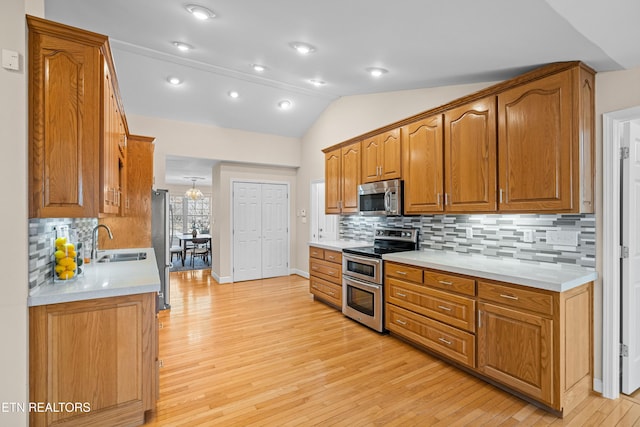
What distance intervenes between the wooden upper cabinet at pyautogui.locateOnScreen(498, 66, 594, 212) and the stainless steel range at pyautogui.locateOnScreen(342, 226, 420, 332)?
1.38 metres

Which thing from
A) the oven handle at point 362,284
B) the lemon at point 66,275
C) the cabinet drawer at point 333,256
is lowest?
the oven handle at point 362,284

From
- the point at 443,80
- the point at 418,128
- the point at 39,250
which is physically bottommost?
the point at 39,250

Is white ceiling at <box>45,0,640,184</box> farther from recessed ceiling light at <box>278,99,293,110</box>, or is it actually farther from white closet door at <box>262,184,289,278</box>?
white closet door at <box>262,184,289,278</box>

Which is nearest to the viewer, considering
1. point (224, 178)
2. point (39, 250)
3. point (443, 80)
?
point (39, 250)

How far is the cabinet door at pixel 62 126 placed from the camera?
1670 millimetres

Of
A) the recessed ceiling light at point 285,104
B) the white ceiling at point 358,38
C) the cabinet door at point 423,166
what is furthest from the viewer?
the recessed ceiling light at point 285,104

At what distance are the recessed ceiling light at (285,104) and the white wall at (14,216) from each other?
3677 mm

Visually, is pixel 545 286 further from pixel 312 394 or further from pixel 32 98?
pixel 32 98

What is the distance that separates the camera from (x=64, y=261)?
6.67 ft

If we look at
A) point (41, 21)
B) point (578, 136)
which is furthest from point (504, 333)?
point (41, 21)

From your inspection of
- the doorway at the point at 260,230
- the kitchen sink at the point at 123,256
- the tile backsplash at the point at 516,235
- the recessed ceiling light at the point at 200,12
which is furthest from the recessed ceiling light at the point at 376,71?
the doorway at the point at 260,230

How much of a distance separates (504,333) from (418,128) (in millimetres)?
2081

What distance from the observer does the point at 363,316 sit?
3.56 metres

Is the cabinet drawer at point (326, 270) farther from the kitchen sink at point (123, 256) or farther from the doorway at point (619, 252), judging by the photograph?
the doorway at point (619, 252)
